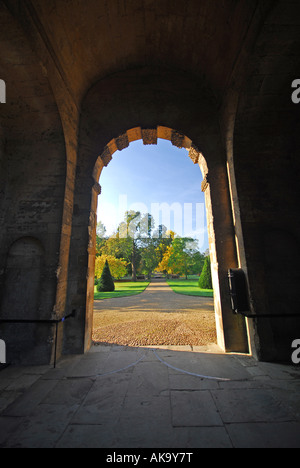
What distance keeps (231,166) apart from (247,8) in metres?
2.80

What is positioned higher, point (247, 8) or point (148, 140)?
point (247, 8)

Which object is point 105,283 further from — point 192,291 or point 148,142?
point 148,142

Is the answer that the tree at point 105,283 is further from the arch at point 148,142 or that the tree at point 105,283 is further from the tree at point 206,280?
the arch at point 148,142

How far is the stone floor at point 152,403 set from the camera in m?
1.79

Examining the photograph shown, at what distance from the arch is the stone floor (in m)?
0.98

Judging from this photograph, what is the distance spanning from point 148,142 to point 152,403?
607 cm

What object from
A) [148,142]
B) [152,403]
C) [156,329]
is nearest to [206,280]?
[156,329]

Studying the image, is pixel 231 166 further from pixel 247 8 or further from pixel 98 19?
pixel 98 19

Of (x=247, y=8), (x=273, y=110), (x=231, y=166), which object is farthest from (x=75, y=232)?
(x=247, y=8)

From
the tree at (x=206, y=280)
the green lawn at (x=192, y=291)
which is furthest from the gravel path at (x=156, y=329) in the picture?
the tree at (x=206, y=280)

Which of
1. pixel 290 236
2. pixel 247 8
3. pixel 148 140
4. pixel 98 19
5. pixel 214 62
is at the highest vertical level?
pixel 98 19

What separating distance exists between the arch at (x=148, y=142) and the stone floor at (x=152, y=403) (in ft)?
3.21

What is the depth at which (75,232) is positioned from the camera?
4.36m
